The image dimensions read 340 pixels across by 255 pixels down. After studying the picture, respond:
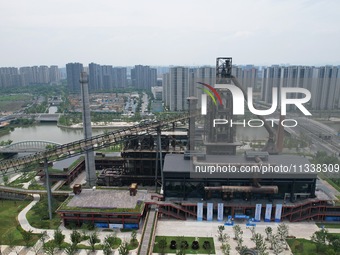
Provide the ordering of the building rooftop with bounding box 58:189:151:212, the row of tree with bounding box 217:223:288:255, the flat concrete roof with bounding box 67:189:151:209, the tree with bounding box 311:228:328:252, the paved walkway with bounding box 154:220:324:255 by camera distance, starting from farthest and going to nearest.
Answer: the flat concrete roof with bounding box 67:189:151:209, the building rooftop with bounding box 58:189:151:212, the paved walkway with bounding box 154:220:324:255, the tree with bounding box 311:228:328:252, the row of tree with bounding box 217:223:288:255

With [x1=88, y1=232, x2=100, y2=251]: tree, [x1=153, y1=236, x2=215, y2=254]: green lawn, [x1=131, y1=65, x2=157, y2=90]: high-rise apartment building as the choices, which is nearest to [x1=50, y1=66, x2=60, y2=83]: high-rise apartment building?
[x1=131, y1=65, x2=157, y2=90]: high-rise apartment building

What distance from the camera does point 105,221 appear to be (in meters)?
21.3

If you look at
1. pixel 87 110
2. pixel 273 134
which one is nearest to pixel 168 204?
pixel 87 110

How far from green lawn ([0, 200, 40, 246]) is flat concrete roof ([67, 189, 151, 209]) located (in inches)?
151

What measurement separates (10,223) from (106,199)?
750 centimetres

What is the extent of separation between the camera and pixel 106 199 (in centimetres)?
2262

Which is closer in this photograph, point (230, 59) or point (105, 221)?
point (105, 221)

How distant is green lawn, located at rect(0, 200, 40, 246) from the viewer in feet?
63.6

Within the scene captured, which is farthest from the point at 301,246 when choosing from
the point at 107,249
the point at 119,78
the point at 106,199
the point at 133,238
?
the point at 119,78

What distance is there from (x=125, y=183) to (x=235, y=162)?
Answer: 11.5m

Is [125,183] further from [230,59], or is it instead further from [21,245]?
[230,59]

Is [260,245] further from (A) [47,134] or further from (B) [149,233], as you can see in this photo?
(A) [47,134]

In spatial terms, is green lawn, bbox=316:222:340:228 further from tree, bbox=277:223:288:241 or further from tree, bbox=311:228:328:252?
Result: tree, bbox=277:223:288:241

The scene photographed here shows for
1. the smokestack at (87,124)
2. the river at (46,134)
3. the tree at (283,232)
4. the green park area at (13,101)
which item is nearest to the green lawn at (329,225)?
the tree at (283,232)
